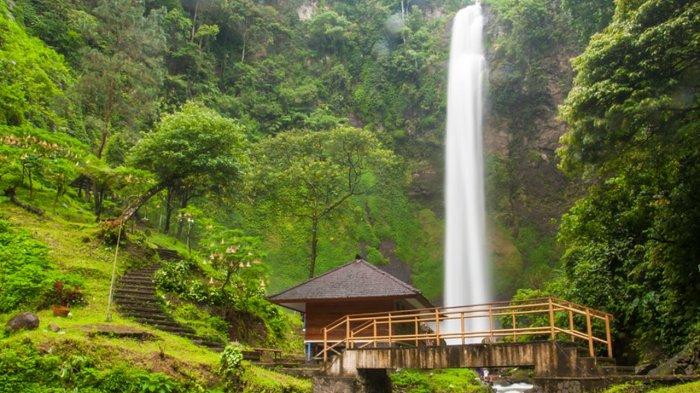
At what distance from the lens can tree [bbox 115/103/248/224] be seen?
69.9 ft

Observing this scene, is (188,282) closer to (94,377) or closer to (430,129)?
(94,377)

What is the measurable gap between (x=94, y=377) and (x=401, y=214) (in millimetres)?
30311

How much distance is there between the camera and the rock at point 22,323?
34.8 feet

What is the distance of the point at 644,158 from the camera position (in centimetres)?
1225

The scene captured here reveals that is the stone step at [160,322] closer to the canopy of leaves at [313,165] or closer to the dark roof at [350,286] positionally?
the dark roof at [350,286]

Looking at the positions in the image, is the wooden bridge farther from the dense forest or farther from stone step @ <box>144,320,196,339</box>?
stone step @ <box>144,320,196,339</box>

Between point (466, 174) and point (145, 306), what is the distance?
2701 centimetres

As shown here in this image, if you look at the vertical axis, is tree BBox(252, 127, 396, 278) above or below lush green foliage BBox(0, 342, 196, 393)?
above

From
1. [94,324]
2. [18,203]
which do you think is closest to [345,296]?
[94,324]

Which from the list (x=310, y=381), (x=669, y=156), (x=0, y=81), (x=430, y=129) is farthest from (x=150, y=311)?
(x=430, y=129)

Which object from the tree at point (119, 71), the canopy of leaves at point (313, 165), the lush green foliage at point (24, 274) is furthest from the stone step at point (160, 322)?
the canopy of leaves at point (313, 165)

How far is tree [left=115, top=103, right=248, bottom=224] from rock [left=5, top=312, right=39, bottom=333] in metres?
10.2

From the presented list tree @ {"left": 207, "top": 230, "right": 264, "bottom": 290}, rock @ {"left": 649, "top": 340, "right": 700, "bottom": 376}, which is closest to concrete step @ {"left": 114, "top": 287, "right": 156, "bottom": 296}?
tree @ {"left": 207, "top": 230, "right": 264, "bottom": 290}

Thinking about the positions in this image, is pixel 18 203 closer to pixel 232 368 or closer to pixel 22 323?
pixel 22 323
